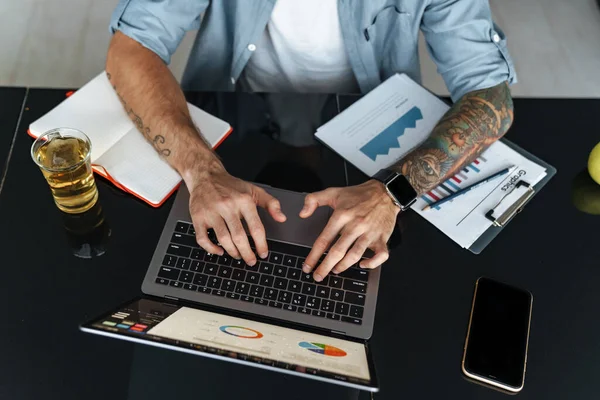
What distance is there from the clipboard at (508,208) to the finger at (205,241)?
469 millimetres

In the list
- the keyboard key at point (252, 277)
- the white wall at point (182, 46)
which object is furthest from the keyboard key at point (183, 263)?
the white wall at point (182, 46)

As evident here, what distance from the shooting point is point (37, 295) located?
0.93 m

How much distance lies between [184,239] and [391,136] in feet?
1.59

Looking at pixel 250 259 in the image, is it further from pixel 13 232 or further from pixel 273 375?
pixel 13 232

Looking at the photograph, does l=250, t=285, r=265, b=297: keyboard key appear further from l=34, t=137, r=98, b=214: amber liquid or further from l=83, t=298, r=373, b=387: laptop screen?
l=34, t=137, r=98, b=214: amber liquid

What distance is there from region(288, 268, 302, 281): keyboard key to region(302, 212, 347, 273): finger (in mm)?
12

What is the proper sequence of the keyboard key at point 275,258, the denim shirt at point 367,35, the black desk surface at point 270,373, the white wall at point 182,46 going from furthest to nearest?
the white wall at point 182,46, the denim shirt at point 367,35, the keyboard key at point 275,258, the black desk surface at point 270,373

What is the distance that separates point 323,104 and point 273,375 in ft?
2.00

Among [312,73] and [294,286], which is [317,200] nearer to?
[294,286]

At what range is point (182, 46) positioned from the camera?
2316 millimetres

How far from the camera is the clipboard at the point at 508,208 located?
1.03 meters

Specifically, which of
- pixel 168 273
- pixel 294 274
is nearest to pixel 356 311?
pixel 294 274

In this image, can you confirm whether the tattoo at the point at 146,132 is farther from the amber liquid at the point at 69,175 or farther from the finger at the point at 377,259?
the finger at the point at 377,259

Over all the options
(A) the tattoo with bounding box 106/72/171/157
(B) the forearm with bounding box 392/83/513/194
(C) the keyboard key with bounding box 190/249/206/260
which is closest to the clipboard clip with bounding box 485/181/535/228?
(B) the forearm with bounding box 392/83/513/194
